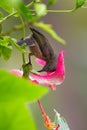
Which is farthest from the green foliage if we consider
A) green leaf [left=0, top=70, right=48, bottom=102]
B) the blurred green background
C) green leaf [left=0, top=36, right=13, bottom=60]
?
the blurred green background

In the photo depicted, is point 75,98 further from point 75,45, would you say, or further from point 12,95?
point 12,95

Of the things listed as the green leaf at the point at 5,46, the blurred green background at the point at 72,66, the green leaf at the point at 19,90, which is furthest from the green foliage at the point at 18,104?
the blurred green background at the point at 72,66

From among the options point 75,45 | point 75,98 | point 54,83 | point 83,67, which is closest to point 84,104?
point 75,98

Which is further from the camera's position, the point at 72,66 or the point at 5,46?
the point at 72,66

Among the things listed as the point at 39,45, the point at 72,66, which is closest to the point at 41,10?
the point at 39,45

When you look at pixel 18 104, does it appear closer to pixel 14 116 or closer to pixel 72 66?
pixel 14 116

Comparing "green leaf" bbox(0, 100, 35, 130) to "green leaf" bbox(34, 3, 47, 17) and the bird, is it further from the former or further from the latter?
the bird

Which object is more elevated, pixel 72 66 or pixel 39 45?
pixel 39 45
